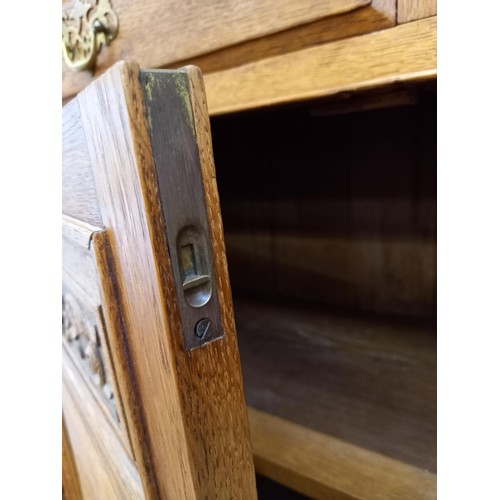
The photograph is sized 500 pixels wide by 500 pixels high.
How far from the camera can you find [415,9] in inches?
11.2

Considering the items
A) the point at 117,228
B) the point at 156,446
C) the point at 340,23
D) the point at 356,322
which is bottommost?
the point at 356,322

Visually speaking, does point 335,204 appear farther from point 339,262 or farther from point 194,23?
point 194,23

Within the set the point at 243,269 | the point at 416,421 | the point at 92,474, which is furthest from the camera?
the point at 243,269

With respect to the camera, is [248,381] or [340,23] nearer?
[340,23]

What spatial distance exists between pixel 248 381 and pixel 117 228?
1.85 feet

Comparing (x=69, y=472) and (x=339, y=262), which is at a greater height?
(x=339, y=262)

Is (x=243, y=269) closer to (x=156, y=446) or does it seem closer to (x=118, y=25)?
(x=118, y=25)

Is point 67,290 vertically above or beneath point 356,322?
above

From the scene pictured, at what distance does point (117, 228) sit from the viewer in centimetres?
21

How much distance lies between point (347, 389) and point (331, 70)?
1.62 feet

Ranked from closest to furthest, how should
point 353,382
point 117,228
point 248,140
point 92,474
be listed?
point 117,228
point 92,474
point 353,382
point 248,140

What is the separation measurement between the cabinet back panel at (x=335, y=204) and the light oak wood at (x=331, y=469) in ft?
1.46

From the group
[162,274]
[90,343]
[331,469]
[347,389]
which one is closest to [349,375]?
[347,389]

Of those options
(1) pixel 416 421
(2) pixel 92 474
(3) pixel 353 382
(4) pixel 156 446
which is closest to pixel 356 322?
(3) pixel 353 382
